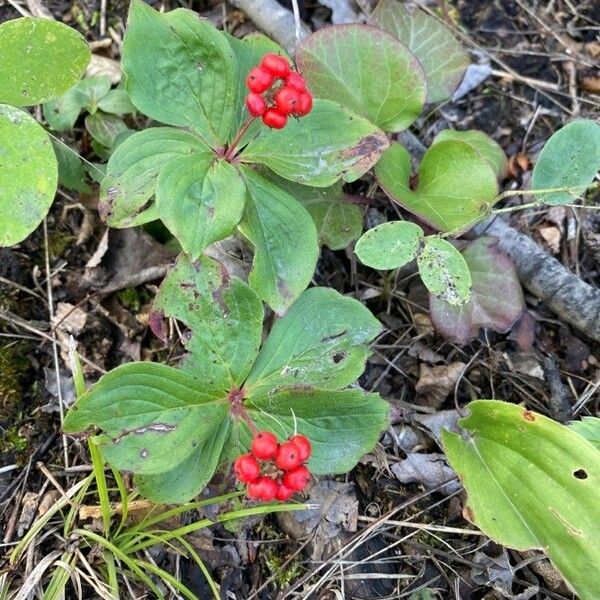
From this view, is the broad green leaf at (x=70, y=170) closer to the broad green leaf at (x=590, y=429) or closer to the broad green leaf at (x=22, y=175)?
the broad green leaf at (x=22, y=175)

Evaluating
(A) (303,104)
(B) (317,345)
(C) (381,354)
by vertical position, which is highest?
(A) (303,104)

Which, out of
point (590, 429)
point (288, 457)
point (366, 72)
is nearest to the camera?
point (288, 457)

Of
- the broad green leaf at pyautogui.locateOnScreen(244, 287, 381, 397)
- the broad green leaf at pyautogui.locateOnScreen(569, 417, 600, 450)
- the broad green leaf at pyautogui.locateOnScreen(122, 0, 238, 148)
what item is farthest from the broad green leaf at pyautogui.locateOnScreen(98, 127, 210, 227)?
the broad green leaf at pyautogui.locateOnScreen(569, 417, 600, 450)

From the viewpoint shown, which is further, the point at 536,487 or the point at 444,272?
the point at 444,272

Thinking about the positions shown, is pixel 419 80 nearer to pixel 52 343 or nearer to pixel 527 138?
pixel 527 138

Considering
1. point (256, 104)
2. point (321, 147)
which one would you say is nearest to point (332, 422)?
point (321, 147)

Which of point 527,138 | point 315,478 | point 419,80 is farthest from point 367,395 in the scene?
point 527,138

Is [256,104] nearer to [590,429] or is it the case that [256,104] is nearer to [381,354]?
[381,354]
